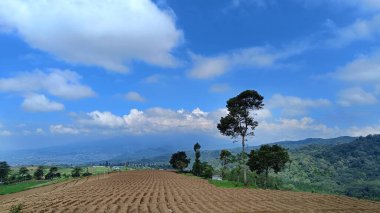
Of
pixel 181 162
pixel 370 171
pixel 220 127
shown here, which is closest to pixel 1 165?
pixel 181 162

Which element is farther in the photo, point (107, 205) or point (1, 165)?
point (1, 165)

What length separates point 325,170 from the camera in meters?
184

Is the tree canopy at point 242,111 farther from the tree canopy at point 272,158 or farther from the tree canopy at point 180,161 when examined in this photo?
the tree canopy at point 180,161

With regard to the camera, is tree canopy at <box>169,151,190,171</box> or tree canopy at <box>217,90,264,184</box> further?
tree canopy at <box>169,151,190,171</box>

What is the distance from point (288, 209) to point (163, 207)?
8655mm

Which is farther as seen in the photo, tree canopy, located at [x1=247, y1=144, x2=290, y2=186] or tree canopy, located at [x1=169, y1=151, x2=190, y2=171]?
tree canopy, located at [x1=169, y1=151, x2=190, y2=171]

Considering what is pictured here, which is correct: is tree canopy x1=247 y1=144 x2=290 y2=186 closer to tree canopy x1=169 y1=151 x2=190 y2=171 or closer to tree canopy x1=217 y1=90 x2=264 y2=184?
tree canopy x1=217 y1=90 x2=264 y2=184

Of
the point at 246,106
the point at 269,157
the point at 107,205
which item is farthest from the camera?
the point at 269,157

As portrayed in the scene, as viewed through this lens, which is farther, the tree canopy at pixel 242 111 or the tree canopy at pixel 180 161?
the tree canopy at pixel 180 161

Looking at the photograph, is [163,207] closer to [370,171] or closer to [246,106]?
[246,106]

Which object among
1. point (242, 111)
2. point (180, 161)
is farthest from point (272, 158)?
point (180, 161)

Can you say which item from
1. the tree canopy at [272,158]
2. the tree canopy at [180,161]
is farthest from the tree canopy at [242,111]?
the tree canopy at [180,161]

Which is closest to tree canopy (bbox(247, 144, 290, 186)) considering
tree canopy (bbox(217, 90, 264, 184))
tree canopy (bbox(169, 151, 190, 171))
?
tree canopy (bbox(217, 90, 264, 184))

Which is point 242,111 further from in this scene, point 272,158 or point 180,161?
point 180,161
